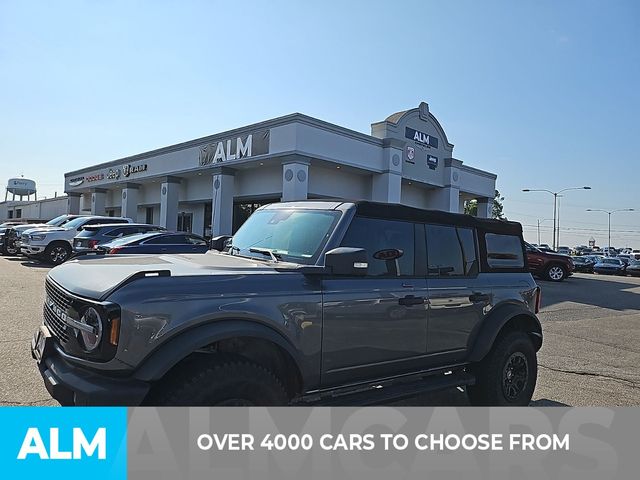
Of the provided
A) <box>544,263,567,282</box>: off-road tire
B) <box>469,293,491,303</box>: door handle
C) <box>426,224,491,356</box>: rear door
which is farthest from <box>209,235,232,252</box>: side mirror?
<box>544,263,567,282</box>: off-road tire

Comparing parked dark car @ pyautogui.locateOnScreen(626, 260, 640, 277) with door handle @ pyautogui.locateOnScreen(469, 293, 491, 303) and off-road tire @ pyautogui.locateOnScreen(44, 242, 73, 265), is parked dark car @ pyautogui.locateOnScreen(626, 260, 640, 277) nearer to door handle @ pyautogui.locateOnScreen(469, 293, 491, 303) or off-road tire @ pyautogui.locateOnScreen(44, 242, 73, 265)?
off-road tire @ pyautogui.locateOnScreen(44, 242, 73, 265)

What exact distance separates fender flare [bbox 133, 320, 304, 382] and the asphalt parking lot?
2.25m

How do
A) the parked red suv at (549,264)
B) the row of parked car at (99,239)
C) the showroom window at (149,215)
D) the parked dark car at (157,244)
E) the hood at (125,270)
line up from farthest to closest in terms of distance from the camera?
the showroom window at (149,215) → the parked red suv at (549,264) → the row of parked car at (99,239) → the parked dark car at (157,244) → the hood at (125,270)

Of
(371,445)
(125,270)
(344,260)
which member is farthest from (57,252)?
→ (371,445)

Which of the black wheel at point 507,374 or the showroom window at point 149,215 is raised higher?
the showroom window at point 149,215

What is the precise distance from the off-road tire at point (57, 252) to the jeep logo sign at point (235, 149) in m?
9.67

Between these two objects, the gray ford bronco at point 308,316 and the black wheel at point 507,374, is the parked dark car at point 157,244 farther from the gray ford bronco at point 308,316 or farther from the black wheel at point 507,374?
the black wheel at point 507,374

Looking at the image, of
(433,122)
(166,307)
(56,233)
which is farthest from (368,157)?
(166,307)

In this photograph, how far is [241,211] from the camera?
103 feet

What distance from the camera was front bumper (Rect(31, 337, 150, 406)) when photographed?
8.66ft

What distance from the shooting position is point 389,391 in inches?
150

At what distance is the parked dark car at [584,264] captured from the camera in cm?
3503

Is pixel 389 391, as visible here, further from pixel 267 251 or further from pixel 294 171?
pixel 294 171

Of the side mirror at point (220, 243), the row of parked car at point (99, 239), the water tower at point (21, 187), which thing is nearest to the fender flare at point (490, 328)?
the side mirror at point (220, 243)
